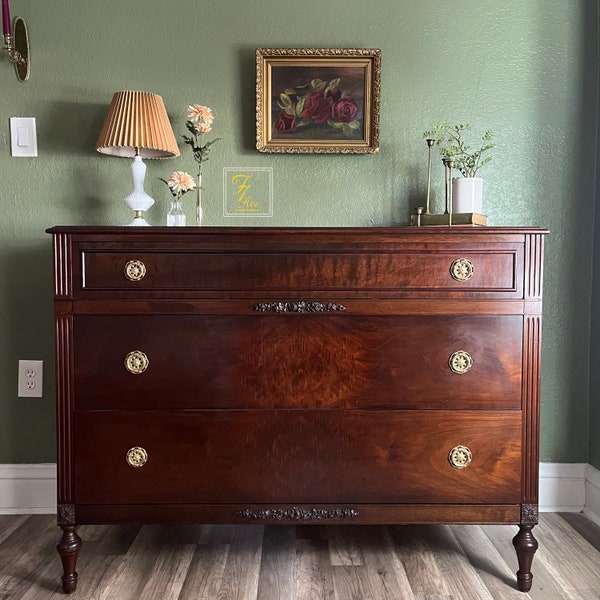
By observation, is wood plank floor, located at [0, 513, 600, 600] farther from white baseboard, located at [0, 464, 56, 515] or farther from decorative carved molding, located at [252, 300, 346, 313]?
decorative carved molding, located at [252, 300, 346, 313]

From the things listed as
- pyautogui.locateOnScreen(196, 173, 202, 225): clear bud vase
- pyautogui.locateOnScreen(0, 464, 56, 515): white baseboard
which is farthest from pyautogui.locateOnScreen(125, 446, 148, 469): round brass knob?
pyautogui.locateOnScreen(196, 173, 202, 225): clear bud vase

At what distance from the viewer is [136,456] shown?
5.42ft

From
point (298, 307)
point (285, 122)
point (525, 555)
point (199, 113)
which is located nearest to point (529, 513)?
point (525, 555)

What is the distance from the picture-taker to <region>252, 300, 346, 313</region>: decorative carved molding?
5.32 feet

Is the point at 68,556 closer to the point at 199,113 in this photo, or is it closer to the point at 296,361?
the point at 296,361

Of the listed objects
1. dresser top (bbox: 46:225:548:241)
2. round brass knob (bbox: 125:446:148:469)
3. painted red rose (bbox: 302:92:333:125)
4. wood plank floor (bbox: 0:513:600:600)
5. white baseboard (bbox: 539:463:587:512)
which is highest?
painted red rose (bbox: 302:92:333:125)

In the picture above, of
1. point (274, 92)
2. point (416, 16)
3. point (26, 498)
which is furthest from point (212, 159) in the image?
point (26, 498)

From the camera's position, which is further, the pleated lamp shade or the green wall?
the green wall

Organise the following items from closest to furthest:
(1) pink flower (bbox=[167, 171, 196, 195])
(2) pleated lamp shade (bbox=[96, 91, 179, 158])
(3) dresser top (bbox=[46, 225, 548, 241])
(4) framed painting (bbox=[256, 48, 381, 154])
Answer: (3) dresser top (bbox=[46, 225, 548, 241]) → (2) pleated lamp shade (bbox=[96, 91, 179, 158]) → (1) pink flower (bbox=[167, 171, 196, 195]) → (4) framed painting (bbox=[256, 48, 381, 154])

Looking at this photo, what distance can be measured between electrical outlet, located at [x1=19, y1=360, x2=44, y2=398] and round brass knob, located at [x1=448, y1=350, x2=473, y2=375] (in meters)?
1.51

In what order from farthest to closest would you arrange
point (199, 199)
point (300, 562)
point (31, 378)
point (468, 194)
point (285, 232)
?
point (31, 378), point (199, 199), point (468, 194), point (300, 562), point (285, 232)

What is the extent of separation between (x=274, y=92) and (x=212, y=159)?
0.33 m

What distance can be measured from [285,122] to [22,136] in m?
0.97

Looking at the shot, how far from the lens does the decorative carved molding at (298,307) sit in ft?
5.32
